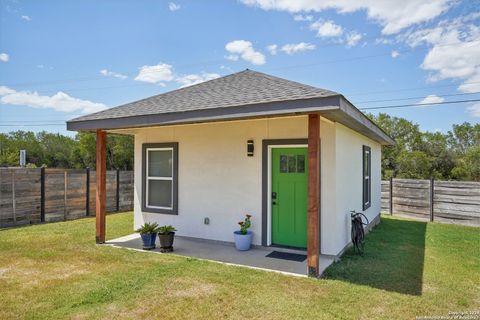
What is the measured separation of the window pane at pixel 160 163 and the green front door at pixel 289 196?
258cm

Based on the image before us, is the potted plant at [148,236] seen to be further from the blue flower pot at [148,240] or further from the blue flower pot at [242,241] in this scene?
the blue flower pot at [242,241]

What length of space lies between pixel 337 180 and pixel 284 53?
13.0 metres

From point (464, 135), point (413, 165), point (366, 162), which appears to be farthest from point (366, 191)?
point (464, 135)

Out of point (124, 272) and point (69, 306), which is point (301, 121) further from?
point (69, 306)

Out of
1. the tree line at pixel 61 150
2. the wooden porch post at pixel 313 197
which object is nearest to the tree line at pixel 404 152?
the tree line at pixel 61 150

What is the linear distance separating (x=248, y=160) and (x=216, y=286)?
274 centimetres

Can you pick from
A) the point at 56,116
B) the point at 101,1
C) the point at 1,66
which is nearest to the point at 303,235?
the point at 101,1

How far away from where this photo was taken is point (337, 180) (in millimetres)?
5484

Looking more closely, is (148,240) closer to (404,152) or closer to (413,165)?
(413,165)

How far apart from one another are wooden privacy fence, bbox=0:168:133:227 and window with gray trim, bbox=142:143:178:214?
3.23 meters

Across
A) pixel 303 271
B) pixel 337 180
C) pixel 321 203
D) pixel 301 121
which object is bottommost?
pixel 303 271

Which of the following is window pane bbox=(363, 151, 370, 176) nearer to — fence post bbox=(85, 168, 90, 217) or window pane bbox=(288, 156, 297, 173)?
window pane bbox=(288, 156, 297, 173)

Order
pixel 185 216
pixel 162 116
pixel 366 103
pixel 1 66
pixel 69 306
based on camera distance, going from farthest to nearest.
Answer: pixel 366 103 → pixel 1 66 → pixel 185 216 → pixel 162 116 → pixel 69 306

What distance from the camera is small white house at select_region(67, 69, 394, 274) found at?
4.56 m
